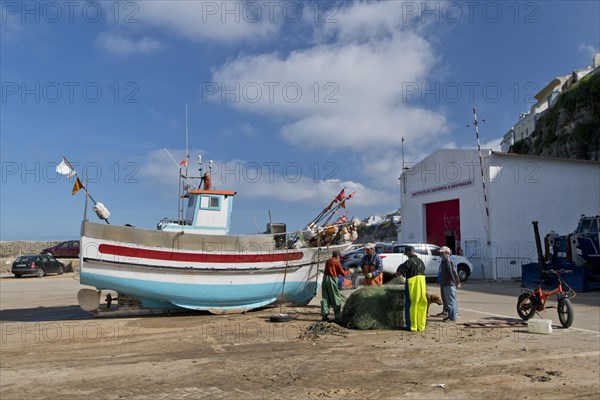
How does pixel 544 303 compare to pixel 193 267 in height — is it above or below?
below

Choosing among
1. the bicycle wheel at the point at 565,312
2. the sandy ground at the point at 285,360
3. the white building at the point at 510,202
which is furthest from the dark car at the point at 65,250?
the bicycle wheel at the point at 565,312

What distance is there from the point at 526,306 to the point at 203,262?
7.36m

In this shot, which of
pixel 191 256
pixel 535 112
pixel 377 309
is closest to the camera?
pixel 377 309

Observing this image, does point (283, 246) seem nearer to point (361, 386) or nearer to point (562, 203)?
point (361, 386)

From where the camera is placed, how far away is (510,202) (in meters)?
23.6

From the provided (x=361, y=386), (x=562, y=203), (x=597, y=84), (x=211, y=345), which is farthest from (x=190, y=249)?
(x=597, y=84)

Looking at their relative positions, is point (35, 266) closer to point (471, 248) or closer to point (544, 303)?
point (471, 248)

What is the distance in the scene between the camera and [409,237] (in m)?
29.6

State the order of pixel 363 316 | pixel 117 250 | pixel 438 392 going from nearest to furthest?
1. pixel 438 392
2. pixel 363 316
3. pixel 117 250

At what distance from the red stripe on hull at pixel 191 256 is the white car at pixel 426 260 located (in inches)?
320

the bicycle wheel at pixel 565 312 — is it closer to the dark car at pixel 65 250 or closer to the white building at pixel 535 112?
the dark car at pixel 65 250

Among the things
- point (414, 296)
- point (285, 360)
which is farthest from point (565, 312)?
point (285, 360)

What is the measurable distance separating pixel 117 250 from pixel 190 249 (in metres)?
1.62

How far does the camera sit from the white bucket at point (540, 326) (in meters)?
9.40
